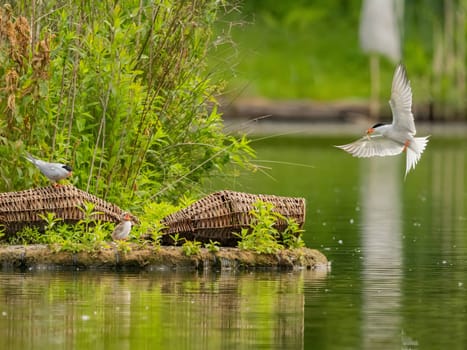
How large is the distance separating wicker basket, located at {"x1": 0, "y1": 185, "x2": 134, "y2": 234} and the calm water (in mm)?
999

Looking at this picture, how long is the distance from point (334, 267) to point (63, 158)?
3.07 metres

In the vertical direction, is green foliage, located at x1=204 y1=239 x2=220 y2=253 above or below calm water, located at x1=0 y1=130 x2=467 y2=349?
above

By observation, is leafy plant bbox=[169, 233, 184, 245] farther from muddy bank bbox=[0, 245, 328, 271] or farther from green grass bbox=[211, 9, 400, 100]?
green grass bbox=[211, 9, 400, 100]

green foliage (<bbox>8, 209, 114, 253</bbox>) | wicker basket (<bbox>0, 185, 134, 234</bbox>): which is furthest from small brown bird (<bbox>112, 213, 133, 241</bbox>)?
wicker basket (<bbox>0, 185, 134, 234</bbox>)

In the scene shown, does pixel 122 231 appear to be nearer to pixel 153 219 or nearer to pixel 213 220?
pixel 213 220

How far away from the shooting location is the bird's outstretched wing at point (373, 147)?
18734mm

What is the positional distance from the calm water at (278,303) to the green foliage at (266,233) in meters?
0.46

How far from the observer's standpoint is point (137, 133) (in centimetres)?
1895

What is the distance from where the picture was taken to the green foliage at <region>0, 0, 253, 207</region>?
18141mm

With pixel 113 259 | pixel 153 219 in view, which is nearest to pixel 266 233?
pixel 153 219

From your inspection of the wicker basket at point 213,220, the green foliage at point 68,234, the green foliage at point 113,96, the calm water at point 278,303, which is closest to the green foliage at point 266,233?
the wicker basket at point 213,220

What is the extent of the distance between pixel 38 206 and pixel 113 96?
1.87 metres

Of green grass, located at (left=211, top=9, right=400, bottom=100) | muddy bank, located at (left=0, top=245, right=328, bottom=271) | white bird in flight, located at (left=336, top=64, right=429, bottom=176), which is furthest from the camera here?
green grass, located at (left=211, top=9, right=400, bottom=100)

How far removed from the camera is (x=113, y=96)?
18.6 metres
